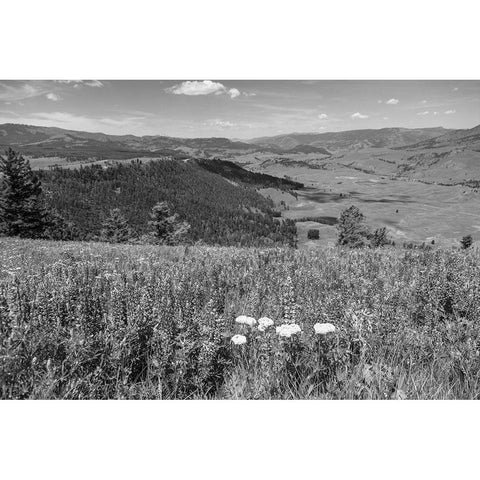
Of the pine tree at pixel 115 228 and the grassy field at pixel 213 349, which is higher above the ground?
the grassy field at pixel 213 349

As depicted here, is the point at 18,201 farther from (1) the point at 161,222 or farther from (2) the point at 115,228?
(2) the point at 115,228

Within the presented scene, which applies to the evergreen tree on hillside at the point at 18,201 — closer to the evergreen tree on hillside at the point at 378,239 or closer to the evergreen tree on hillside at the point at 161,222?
the evergreen tree on hillside at the point at 161,222

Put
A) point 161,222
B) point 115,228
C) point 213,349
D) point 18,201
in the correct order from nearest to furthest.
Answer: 1. point 213,349
2. point 18,201
3. point 161,222
4. point 115,228

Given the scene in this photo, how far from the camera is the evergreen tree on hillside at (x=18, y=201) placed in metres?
43.8

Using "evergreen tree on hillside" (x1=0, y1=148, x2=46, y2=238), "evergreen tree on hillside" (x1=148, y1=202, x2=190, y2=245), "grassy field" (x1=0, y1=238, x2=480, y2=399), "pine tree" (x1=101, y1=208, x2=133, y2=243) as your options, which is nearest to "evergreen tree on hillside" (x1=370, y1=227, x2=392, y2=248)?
"grassy field" (x1=0, y1=238, x2=480, y2=399)

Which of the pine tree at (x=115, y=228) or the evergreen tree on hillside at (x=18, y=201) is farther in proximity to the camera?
the pine tree at (x=115, y=228)

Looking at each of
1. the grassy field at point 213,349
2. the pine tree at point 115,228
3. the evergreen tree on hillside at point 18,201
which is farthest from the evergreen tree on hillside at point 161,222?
the grassy field at point 213,349

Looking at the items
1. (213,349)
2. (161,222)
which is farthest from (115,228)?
(213,349)

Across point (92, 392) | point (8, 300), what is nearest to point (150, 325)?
point (92, 392)

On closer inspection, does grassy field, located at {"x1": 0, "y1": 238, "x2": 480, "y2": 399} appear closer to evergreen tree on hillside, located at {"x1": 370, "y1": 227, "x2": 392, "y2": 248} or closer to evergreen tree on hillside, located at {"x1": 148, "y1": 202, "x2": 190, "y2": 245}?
evergreen tree on hillside, located at {"x1": 370, "y1": 227, "x2": 392, "y2": 248}

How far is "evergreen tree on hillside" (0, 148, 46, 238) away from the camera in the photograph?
43.8 m

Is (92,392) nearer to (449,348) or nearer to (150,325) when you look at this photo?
(150,325)

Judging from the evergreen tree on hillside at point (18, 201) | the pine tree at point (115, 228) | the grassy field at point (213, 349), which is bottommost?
the pine tree at point (115, 228)

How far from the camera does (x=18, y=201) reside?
44.8 meters
